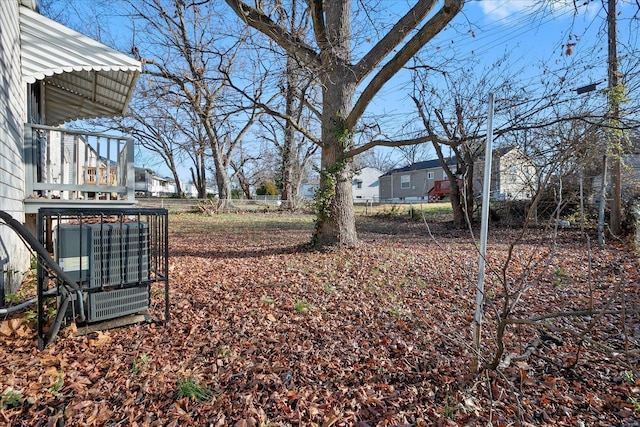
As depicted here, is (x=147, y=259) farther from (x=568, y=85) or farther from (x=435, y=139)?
(x=568, y=85)

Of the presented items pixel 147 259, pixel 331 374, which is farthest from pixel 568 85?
pixel 147 259

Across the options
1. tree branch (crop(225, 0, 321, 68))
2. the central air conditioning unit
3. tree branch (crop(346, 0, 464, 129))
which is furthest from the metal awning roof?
tree branch (crop(346, 0, 464, 129))

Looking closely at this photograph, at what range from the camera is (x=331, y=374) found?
2592mm

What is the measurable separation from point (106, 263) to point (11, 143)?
9.01 feet

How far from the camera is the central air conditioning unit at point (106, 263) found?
2.82 metres

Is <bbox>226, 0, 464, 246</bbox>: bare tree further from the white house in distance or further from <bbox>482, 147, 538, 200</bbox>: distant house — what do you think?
<bbox>482, 147, 538, 200</bbox>: distant house

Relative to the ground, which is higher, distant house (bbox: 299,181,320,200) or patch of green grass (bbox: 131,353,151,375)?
distant house (bbox: 299,181,320,200)

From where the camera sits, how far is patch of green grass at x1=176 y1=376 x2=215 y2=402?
→ 2.25m

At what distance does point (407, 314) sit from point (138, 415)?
2.67m

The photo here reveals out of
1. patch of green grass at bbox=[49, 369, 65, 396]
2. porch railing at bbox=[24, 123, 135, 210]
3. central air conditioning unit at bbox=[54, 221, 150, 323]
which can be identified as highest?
porch railing at bbox=[24, 123, 135, 210]

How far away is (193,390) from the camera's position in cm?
228

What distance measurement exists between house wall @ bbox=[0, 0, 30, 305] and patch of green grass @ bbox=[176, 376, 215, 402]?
2.29 m

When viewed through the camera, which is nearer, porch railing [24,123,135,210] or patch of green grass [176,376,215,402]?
patch of green grass [176,376,215,402]

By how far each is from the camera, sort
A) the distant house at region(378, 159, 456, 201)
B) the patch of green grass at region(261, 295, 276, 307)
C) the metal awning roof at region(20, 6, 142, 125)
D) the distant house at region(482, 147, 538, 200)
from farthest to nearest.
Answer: the distant house at region(378, 159, 456, 201) < the distant house at region(482, 147, 538, 200) < the metal awning roof at region(20, 6, 142, 125) < the patch of green grass at region(261, 295, 276, 307)
